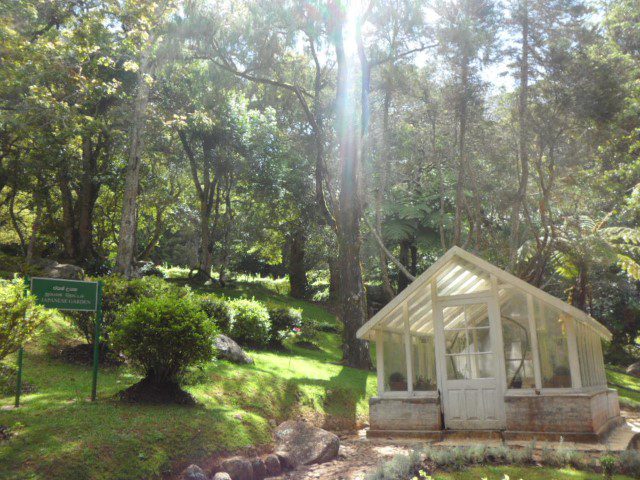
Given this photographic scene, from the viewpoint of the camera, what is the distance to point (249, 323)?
52.6ft

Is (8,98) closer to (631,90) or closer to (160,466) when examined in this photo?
(160,466)

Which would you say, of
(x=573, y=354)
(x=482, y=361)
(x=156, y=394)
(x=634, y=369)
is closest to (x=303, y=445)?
(x=156, y=394)

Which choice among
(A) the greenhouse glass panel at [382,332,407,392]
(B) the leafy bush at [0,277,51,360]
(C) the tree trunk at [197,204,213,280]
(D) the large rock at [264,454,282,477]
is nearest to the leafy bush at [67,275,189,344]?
(B) the leafy bush at [0,277,51,360]

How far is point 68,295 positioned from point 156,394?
2.29 meters

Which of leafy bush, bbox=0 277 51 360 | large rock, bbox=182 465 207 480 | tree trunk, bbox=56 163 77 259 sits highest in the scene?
tree trunk, bbox=56 163 77 259

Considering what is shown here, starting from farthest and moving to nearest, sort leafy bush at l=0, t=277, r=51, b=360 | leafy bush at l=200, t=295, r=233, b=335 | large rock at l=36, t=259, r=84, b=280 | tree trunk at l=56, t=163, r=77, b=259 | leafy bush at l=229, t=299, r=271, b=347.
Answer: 1. tree trunk at l=56, t=163, r=77, b=259
2. large rock at l=36, t=259, r=84, b=280
3. leafy bush at l=229, t=299, r=271, b=347
4. leafy bush at l=200, t=295, r=233, b=335
5. leafy bush at l=0, t=277, r=51, b=360

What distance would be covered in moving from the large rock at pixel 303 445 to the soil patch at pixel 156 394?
1780 millimetres

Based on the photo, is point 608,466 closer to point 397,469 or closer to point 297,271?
point 397,469

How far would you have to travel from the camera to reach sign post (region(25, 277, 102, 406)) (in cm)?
855

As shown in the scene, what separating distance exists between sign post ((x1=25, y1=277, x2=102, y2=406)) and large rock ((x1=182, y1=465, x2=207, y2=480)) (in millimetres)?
2350

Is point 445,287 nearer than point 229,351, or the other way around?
point 445,287

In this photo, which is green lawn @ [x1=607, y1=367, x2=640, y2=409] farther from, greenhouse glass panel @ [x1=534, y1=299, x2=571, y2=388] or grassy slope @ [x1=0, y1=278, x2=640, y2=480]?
grassy slope @ [x1=0, y1=278, x2=640, y2=480]

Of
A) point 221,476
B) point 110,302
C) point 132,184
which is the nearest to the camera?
→ point 221,476

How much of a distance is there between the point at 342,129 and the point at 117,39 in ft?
24.7
